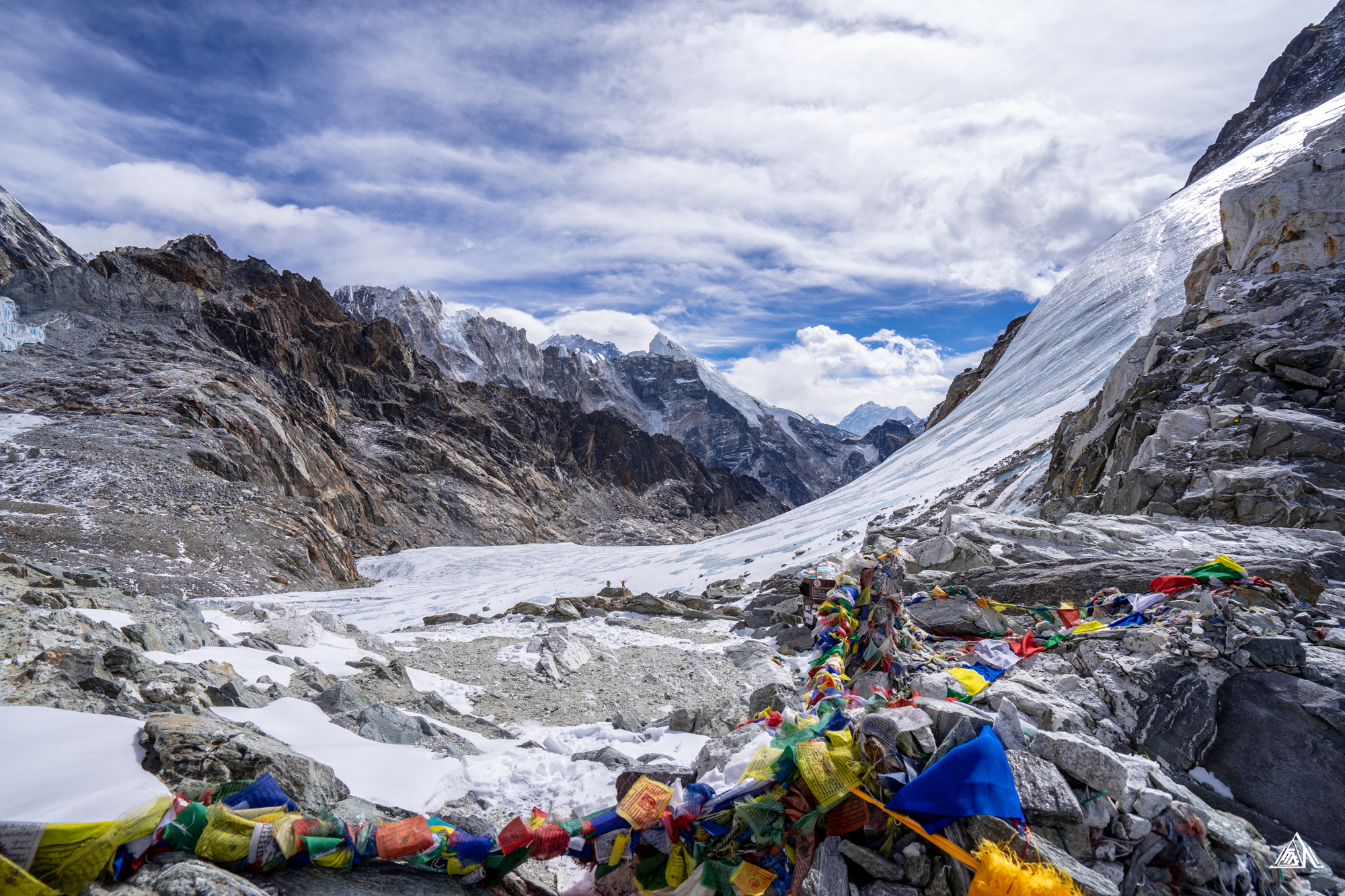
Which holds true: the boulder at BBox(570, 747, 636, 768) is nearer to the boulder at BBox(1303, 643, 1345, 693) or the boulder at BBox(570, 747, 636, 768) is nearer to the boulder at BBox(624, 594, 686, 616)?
the boulder at BBox(1303, 643, 1345, 693)

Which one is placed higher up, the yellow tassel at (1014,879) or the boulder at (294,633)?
the boulder at (294,633)

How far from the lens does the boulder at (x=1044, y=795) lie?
2689 millimetres

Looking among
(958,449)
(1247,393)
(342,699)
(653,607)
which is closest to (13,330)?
(653,607)

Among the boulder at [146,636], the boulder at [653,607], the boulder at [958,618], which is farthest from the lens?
the boulder at [653,607]

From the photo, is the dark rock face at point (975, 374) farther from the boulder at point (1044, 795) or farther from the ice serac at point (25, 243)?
the ice serac at point (25, 243)

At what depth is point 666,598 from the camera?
17.6 meters

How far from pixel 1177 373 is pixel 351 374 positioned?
80.2 meters

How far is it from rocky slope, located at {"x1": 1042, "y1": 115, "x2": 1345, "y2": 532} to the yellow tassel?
8816mm

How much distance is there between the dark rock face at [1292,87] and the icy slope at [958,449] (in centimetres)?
2396

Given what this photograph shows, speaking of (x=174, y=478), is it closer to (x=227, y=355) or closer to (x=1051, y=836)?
(x=227, y=355)

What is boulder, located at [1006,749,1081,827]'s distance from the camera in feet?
8.82

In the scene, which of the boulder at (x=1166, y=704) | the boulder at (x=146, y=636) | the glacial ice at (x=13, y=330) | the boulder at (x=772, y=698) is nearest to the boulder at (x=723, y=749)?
the boulder at (x=772, y=698)

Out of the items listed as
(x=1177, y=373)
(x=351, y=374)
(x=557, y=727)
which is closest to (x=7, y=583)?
(x=557, y=727)

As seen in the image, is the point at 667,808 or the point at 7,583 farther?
the point at 7,583
